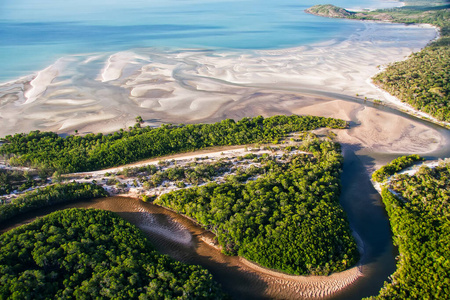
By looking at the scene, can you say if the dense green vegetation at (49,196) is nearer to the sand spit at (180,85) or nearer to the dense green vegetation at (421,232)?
the sand spit at (180,85)

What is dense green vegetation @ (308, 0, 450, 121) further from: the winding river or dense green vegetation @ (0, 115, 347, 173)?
the winding river

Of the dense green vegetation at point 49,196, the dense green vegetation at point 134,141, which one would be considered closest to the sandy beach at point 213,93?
the dense green vegetation at point 134,141

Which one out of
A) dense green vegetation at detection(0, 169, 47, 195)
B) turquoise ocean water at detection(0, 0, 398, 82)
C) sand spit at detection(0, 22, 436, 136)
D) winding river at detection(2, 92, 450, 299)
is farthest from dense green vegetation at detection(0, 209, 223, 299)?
turquoise ocean water at detection(0, 0, 398, 82)

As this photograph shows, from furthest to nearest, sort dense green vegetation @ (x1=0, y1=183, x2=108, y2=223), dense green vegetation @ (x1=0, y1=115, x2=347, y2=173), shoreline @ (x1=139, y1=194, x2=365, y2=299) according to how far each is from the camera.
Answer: dense green vegetation @ (x1=0, y1=115, x2=347, y2=173), dense green vegetation @ (x1=0, y1=183, x2=108, y2=223), shoreline @ (x1=139, y1=194, x2=365, y2=299)

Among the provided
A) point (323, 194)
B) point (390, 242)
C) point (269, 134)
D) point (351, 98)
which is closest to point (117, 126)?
point (269, 134)

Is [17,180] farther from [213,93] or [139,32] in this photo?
[139,32]

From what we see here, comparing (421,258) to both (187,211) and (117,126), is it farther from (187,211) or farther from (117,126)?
(117,126)
